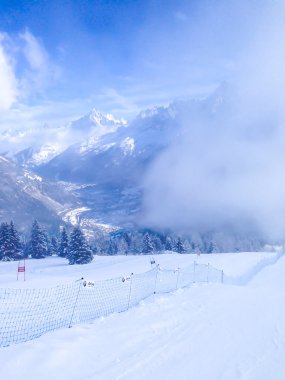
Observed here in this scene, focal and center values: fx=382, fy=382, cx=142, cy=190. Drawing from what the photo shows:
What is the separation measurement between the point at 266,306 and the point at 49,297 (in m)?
10.4

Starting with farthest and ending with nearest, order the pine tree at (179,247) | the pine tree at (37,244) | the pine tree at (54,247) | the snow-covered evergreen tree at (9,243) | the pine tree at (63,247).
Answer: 1. the pine tree at (179,247)
2. the pine tree at (54,247)
3. the pine tree at (63,247)
4. the pine tree at (37,244)
5. the snow-covered evergreen tree at (9,243)

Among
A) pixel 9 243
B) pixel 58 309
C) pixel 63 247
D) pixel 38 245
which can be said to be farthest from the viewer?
pixel 63 247

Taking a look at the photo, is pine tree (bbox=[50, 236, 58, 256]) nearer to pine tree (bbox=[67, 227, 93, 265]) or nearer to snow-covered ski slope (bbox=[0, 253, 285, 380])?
pine tree (bbox=[67, 227, 93, 265])

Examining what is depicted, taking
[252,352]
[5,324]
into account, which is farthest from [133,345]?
[5,324]

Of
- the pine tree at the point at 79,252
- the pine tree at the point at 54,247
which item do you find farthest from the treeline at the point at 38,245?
the pine tree at the point at 54,247

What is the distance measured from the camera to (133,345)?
997 cm

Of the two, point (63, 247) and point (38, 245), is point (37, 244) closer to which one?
point (38, 245)

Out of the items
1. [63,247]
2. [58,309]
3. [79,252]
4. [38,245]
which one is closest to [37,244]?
[38,245]

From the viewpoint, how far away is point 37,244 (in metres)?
70.9

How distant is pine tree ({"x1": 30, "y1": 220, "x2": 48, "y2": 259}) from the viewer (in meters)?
70.5

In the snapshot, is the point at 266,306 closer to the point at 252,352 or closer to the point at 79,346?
the point at 252,352

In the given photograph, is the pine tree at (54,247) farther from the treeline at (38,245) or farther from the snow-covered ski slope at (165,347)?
the snow-covered ski slope at (165,347)

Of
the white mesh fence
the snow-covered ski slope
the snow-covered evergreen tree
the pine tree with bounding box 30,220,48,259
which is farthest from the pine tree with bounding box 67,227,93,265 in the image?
the snow-covered ski slope

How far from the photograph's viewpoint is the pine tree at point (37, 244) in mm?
70500
